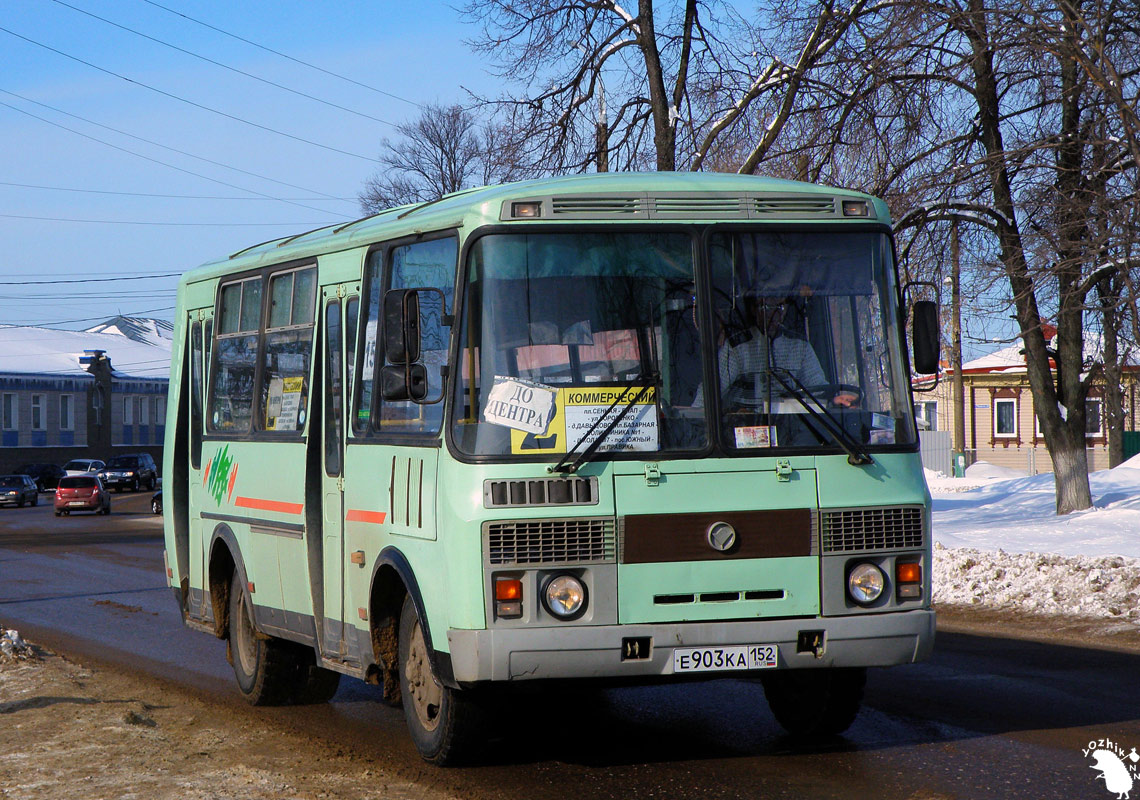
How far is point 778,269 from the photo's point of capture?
7062mm

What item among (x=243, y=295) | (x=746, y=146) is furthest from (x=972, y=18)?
(x=243, y=295)

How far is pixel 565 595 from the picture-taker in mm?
6543

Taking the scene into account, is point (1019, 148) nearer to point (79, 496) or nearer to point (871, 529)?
point (871, 529)

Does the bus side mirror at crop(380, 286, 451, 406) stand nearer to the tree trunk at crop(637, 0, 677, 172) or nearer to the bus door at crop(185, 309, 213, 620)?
the bus door at crop(185, 309, 213, 620)

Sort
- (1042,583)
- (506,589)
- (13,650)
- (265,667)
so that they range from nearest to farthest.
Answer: (506,589) < (265,667) < (13,650) < (1042,583)

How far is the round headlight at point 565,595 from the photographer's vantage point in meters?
6.53

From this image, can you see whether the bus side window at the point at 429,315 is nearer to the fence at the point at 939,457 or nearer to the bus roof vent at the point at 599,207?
the bus roof vent at the point at 599,207

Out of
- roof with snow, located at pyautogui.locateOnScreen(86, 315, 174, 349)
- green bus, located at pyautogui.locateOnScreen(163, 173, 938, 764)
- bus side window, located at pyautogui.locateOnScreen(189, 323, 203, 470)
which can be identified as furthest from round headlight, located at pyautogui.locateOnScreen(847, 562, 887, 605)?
roof with snow, located at pyautogui.locateOnScreen(86, 315, 174, 349)

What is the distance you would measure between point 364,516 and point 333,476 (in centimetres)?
57

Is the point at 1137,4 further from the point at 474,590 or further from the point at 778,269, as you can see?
the point at 474,590

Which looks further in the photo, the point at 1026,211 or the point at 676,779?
the point at 1026,211

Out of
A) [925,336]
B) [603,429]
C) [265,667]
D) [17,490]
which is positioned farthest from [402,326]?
[17,490]

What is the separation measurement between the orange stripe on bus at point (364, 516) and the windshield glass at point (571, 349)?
1050mm

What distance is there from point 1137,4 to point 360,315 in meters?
13.1
